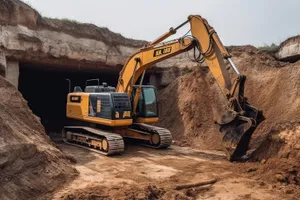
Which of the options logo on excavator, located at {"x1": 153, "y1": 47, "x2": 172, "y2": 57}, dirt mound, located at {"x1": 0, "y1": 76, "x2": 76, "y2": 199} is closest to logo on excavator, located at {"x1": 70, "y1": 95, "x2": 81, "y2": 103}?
logo on excavator, located at {"x1": 153, "y1": 47, "x2": 172, "y2": 57}

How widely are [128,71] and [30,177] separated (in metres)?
5.97

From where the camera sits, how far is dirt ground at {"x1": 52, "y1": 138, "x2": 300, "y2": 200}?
5.32 m

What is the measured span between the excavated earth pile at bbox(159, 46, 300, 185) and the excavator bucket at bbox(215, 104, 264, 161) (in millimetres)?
533

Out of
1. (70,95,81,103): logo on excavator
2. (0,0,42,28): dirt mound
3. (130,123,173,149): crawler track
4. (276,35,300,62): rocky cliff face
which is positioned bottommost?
(130,123,173,149): crawler track

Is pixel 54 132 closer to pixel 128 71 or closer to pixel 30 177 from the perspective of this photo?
pixel 128 71

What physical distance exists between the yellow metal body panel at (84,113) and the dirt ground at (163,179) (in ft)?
3.36

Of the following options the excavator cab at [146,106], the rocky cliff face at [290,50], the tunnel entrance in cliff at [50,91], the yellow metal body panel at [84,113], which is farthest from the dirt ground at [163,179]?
the tunnel entrance in cliff at [50,91]

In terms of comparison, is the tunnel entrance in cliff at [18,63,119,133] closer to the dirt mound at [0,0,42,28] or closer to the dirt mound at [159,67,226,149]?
the dirt mound at [159,67,226,149]

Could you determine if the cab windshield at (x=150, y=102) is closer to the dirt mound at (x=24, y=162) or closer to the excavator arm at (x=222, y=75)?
the excavator arm at (x=222, y=75)

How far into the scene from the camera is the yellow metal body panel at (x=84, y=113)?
938 centimetres

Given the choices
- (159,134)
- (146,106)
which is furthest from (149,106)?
(159,134)

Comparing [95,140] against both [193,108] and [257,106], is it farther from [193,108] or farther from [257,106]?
[257,106]

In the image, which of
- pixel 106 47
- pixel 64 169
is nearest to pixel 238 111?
pixel 64 169

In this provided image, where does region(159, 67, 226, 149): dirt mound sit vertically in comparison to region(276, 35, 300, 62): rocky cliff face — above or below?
below
